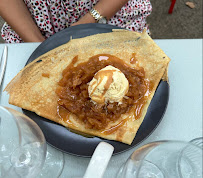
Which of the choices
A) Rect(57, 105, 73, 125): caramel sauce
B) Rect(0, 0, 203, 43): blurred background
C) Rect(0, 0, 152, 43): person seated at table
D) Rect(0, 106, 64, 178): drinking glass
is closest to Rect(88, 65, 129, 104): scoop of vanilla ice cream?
Rect(57, 105, 73, 125): caramel sauce

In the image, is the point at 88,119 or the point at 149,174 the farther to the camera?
the point at 88,119

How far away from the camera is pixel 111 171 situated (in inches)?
27.1

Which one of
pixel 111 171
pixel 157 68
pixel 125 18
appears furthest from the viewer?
pixel 125 18

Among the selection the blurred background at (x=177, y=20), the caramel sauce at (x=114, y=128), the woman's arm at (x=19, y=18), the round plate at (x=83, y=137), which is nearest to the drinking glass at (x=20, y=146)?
the round plate at (x=83, y=137)

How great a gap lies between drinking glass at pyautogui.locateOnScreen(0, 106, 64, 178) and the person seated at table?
1.71 feet

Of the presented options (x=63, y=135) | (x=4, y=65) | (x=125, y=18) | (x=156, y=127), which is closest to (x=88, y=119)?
(x=63, y=135)

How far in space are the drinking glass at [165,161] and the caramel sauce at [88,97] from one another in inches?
8.5

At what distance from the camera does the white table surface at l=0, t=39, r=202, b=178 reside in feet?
2.31

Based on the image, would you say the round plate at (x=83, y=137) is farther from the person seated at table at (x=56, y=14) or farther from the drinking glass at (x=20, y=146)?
the person seated at table at (x=56, y=14)

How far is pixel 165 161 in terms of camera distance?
0.53 m

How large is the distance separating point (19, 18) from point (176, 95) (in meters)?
0.74

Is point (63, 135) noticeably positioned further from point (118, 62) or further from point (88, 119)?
point (118, 62)

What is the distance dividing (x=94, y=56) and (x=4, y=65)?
1.11ft

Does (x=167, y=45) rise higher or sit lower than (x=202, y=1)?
higher
